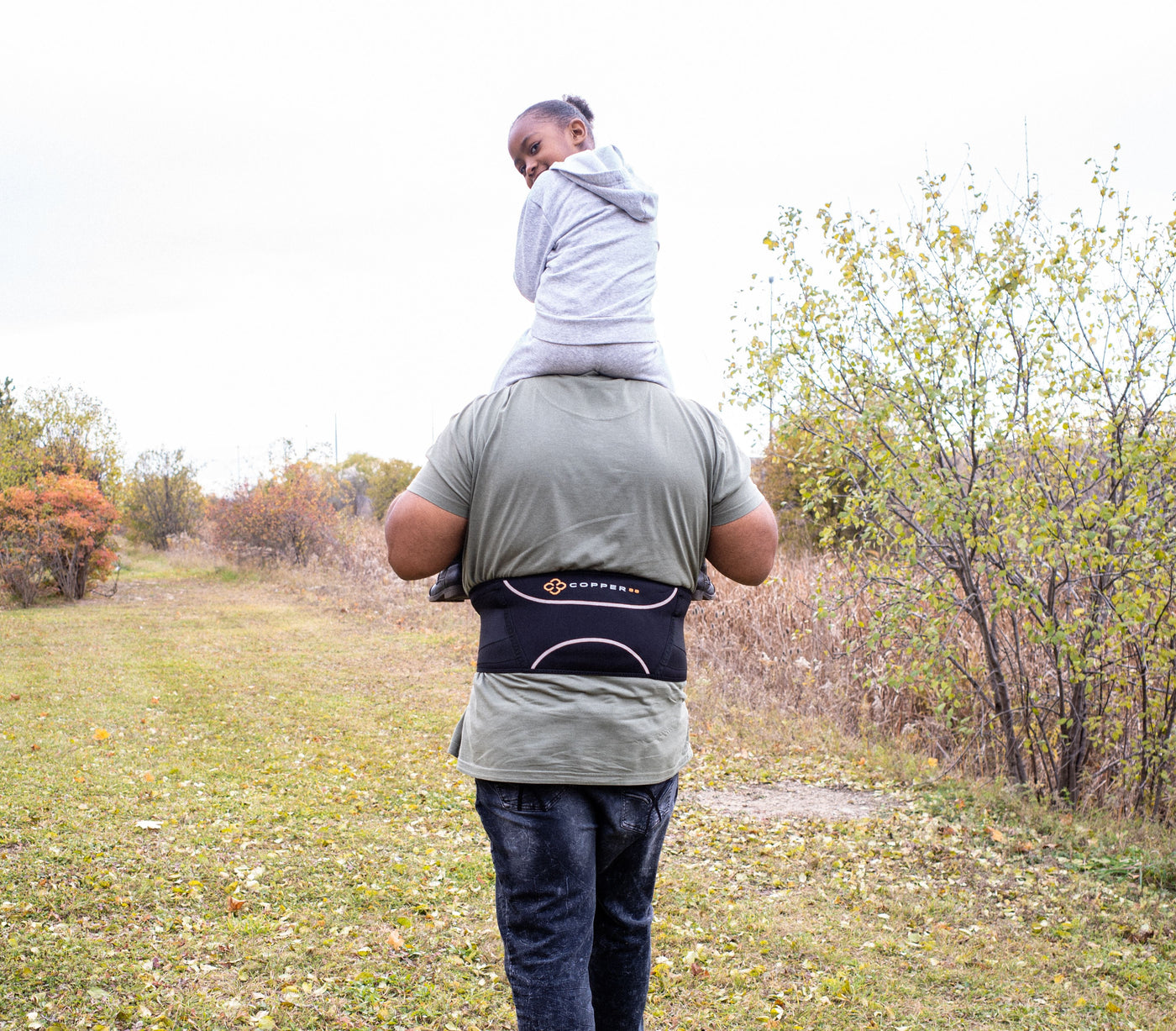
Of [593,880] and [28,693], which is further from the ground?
[593,880]

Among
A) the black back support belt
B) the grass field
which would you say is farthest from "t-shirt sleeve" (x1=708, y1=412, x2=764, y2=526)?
the grass field

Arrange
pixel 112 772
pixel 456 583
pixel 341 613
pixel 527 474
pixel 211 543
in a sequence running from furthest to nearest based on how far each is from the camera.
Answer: pixel 211 543 → pixel 341 613 → pixel 112 772 → pixel 456 583 → pixel 527 474

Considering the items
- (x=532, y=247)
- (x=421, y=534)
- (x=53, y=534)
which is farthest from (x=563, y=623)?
(x=53, y=534)

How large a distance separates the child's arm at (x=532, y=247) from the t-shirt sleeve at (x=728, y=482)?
44 cm

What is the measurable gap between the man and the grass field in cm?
168

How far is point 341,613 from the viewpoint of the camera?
1411 centimetres

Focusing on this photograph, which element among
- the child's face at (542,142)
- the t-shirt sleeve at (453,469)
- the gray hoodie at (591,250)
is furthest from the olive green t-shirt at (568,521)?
the child's face at (542,142)

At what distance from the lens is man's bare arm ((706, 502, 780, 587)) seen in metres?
1.81

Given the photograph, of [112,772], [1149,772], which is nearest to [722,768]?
[1149,772]

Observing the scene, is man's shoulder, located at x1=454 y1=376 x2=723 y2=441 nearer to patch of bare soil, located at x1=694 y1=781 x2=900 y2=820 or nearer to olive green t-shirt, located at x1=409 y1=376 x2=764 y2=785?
olive green t-shirt, located at x1=409 y1=376 x2=764 y2=785

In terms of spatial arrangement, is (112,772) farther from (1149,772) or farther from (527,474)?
(1149,772)

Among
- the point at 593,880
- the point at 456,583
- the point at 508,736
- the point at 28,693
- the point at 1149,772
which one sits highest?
the point at 456,583

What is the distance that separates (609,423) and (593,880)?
2.59 ft

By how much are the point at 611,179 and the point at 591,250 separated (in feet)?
0.47
